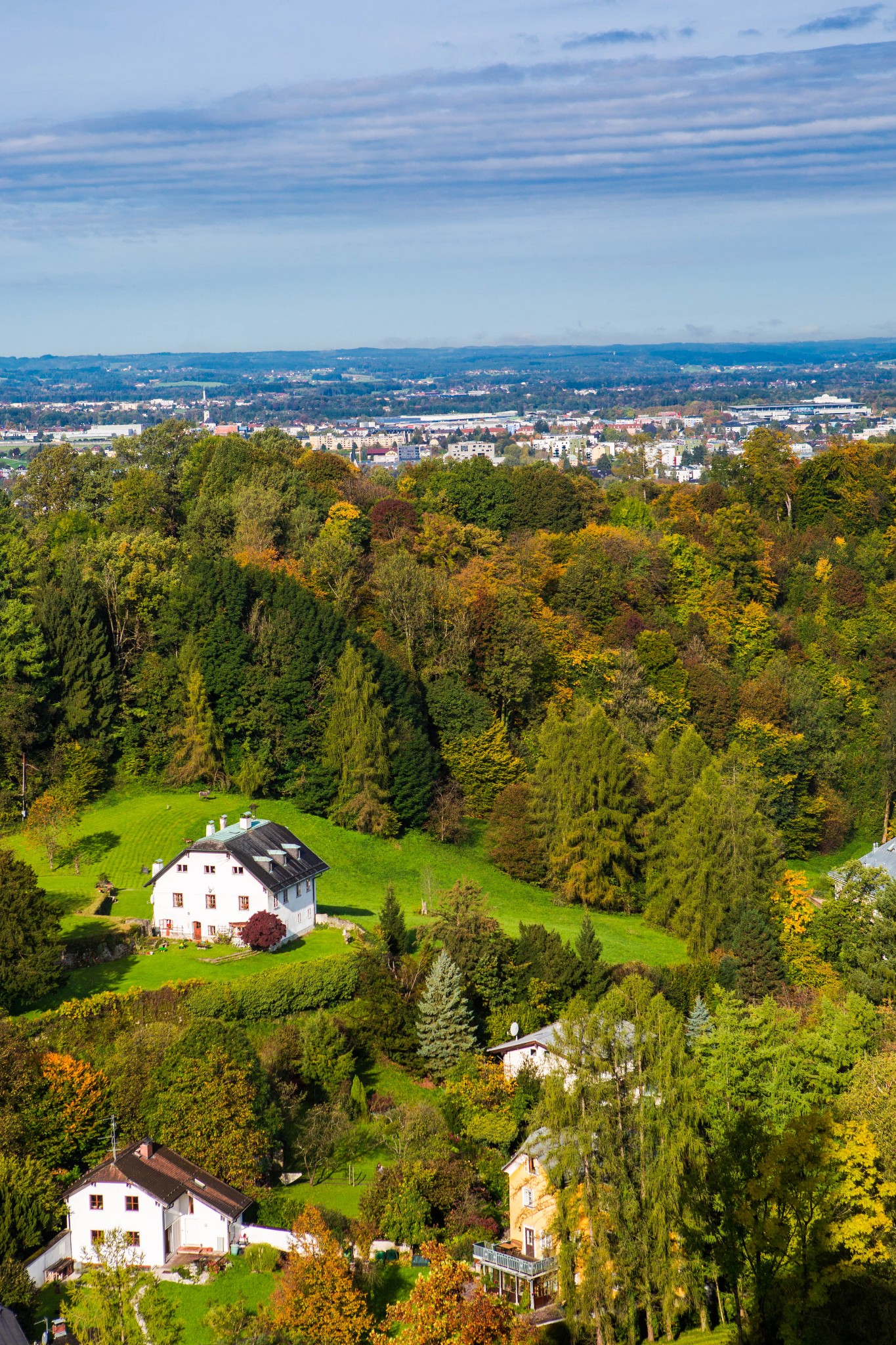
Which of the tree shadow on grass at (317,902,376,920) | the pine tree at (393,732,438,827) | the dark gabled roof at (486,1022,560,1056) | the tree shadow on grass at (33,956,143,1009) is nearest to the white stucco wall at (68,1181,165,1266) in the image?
the tree shadow on grass at (33,956,143,1009)

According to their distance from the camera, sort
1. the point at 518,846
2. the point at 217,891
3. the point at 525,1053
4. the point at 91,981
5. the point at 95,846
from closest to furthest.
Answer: the point at 525,1053
the point at 91,981
the point at 217,891
the point at 95,846
the point at 518,846

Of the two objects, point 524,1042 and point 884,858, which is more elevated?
point 524,1042

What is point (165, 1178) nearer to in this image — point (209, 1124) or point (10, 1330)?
point (209, 1124)

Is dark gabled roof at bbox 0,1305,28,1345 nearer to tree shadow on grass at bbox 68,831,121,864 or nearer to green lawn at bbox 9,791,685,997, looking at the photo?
green lawn at bbox 9,791,685,997

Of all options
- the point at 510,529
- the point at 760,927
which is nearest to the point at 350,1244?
the point at 760,927

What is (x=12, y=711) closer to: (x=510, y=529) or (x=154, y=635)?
(x=154, y=635)

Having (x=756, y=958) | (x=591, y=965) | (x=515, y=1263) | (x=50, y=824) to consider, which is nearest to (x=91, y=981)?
(x=50, y=824)

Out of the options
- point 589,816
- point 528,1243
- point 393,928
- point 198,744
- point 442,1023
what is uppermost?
point 198,744
